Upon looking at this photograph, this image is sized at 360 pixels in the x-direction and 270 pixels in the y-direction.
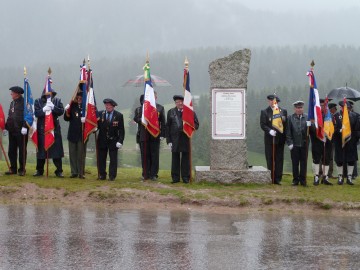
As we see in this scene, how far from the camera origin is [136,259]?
7637 millimetres

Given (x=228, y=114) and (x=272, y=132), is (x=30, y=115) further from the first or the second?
(x=272, y=132)

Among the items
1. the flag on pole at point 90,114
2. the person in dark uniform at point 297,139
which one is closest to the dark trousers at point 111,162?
the flag on pole at point 90,114

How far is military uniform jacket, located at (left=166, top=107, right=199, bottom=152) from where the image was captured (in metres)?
14.5

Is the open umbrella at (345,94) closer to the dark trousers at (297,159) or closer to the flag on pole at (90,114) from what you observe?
the dark trousers at (297,159)

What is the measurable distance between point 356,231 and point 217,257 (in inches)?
116

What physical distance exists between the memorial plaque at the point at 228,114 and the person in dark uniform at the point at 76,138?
3192 mm

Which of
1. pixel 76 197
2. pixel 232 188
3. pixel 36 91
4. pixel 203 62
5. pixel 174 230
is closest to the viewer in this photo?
pixel 174 230

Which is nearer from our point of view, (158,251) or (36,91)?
(158,251)

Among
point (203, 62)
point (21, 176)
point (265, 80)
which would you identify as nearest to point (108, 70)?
point (203, 62)

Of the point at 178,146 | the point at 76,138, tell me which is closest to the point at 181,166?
the point at 178,146

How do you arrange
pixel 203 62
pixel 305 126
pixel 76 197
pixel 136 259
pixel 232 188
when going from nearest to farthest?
pixel 136 259
pixel 76 197
pixel 232 188
pixel 305 126
pixel 203 62

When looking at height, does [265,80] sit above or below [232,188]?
above

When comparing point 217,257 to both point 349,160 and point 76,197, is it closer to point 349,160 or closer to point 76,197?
point 76,197

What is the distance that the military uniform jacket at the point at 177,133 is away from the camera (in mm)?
14531
